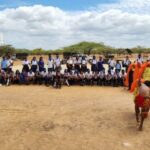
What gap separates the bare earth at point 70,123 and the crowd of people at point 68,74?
12.6ft

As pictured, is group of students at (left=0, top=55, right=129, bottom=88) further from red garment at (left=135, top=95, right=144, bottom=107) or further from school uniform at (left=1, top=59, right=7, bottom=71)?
red garment at (left=135, top=95, right=144, bottom=107)

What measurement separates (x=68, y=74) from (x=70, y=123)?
8901mm

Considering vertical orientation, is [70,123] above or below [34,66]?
below

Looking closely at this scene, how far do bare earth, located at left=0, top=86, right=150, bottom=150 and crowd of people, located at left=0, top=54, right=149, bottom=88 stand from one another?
12.6 ft

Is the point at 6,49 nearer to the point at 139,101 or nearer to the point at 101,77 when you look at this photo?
the point at 101,77

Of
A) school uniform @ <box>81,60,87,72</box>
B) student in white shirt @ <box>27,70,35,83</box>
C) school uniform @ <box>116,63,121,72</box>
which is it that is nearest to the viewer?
school uniform @ <box>116,63,121,72</box>

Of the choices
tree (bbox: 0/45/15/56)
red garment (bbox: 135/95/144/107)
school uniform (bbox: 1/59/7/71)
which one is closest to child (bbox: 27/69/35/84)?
school uniform (bbox: 1/59/7/71)

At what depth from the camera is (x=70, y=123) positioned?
11922 mm

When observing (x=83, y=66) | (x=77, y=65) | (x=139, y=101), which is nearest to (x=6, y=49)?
(x=77, y=65)

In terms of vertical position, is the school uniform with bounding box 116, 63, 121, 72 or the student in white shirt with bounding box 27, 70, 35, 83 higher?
the school uniform with bounding box 116, 63, 121, 72

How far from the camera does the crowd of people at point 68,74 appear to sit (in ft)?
67.2

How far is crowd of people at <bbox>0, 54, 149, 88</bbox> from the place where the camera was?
67.2ft

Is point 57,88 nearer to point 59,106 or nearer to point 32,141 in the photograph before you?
point 59,106

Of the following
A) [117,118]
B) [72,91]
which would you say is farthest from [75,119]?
[72,91]
